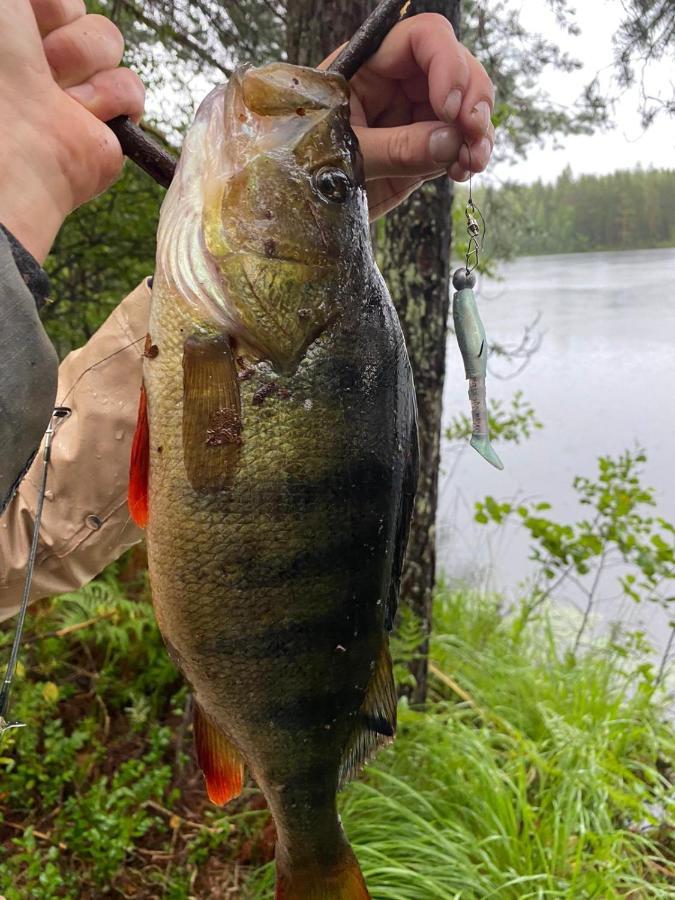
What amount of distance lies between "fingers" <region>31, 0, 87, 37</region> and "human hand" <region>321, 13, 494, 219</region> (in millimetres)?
623

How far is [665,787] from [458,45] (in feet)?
11.4

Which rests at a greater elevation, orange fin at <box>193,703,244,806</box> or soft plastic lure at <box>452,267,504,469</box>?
soft plastic lure at <box>452,267,504,469</box>

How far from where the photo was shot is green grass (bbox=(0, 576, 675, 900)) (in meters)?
2.56

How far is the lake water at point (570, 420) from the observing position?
6367 millimetres

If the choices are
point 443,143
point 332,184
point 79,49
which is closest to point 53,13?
point 79,49

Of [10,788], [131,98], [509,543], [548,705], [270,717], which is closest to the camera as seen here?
[131,98]

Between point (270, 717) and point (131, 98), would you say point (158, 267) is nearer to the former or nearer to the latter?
point (131, 98)

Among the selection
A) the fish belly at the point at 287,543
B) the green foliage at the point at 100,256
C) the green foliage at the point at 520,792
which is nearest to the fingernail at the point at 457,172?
the fish belly at the point at 287,543

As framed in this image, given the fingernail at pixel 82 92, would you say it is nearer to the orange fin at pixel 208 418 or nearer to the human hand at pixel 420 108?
the orange fin at pixel 208 418

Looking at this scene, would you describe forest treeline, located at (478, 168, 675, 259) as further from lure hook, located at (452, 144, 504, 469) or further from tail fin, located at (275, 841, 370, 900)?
tail fin, located at (275, 841, 370, 900)

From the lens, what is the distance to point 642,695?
386 cm


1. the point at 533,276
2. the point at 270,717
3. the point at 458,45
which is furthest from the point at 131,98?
the point at 533,276

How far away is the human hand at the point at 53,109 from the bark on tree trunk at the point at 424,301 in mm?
2218

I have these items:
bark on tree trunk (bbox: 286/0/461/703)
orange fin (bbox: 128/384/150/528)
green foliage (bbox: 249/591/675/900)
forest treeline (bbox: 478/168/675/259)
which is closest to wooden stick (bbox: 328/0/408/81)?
orange fin (bbox: 128/384/150/528)
